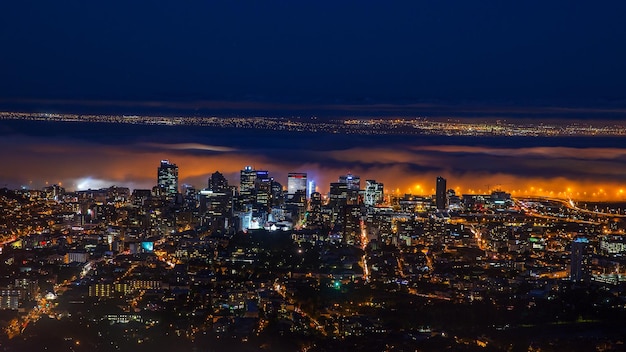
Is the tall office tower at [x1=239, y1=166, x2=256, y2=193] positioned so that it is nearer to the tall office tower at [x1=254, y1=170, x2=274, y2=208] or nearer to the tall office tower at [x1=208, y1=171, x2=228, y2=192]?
the tall office tower at [x1=254, y1=170, x2=274, y2=208]

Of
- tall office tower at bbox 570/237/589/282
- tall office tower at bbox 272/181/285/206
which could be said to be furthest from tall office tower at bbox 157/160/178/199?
tall office tower at bbox 570/237/589/282

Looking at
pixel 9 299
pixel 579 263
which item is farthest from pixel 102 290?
pixel 579 263

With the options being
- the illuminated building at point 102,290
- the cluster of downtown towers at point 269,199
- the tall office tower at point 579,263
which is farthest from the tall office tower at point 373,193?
the illuminated building at point 102,290

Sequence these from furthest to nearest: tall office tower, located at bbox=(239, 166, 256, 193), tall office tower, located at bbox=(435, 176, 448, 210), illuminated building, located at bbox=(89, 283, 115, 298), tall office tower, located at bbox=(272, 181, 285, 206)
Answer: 1. tall office tower, located at bbox=(272, 181, 285, 206)
2. tall office tower, located at bbox=(239, 166, 256, 193)
3. tall office tower, located at bbox=(435, 176, 448, 210)
4. illuminated building, located at bbox=(89, 283, 115, 298)

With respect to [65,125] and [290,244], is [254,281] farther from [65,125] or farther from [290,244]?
[65,125]

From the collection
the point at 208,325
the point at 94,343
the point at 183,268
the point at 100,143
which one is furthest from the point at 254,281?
the point at 100,143

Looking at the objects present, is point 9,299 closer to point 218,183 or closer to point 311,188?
point 218,183

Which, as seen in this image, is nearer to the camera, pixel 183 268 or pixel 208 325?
pixel 208 325
